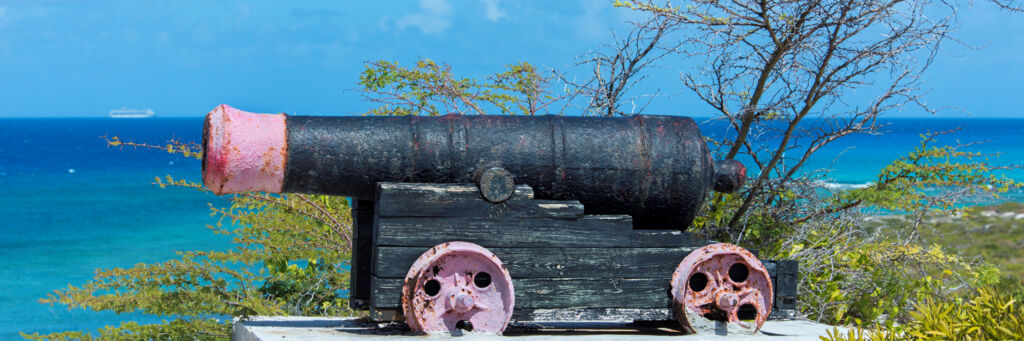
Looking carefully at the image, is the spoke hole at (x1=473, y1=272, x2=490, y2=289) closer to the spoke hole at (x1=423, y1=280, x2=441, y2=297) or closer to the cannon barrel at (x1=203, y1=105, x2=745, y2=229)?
the spoke hole at (x1=423, y1=280, x2=441, y2=297)

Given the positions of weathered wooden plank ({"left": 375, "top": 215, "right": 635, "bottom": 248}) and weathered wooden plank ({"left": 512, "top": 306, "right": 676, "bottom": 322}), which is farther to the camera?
weathered wooden plank ({"left": 512, "top": 306, "right": 676, "bottom": 322})

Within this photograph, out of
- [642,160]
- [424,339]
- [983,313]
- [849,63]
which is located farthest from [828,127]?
[424,339]

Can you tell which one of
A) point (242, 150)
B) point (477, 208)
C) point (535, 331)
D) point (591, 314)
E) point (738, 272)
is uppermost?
point (242, 150)

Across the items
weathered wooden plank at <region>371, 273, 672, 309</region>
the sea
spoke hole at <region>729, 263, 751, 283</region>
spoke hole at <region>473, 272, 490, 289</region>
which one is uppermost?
spoke hole at <region>729, 263, 751, 283</region>

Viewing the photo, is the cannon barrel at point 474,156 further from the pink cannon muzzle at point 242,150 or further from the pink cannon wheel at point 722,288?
the pink cannon wheel at point 722,288

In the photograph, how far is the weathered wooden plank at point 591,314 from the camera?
17.4ft

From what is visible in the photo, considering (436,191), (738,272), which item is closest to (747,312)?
(738,272)

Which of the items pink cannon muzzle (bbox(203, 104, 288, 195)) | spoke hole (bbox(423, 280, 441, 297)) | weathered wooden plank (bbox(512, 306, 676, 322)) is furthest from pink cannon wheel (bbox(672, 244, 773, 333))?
pink cannon muzzle (bbox(203, 104, 288, 195))

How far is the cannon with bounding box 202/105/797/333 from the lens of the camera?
509cm

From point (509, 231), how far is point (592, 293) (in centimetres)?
52

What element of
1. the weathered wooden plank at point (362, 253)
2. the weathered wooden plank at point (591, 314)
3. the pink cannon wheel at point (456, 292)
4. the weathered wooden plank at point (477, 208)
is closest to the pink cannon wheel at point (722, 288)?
the weathered wooden plank at point (591, 314)

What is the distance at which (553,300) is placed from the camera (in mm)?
5312

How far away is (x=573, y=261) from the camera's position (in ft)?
17.4

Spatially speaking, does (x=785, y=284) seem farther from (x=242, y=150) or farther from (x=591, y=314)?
(x=242, y=150)
